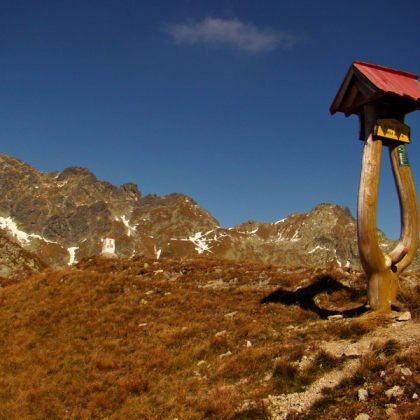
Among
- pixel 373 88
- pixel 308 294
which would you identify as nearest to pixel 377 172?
pixel 373 88

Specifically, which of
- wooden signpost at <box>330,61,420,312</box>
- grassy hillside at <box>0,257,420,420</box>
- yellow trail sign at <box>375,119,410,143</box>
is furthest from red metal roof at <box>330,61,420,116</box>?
grassy hillside at <box>0,257,420,420</box>

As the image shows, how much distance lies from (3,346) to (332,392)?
33.3ft

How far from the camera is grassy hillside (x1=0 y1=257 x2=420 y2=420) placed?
6.07 metres

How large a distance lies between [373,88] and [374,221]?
11.4 feet

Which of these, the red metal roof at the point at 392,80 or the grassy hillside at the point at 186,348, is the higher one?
the red metal roof at the point at 392,80

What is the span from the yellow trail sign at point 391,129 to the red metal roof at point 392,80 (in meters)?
0.72

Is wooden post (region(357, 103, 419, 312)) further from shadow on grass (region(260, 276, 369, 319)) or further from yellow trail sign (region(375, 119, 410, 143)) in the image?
shadow on grass (region(260, 276, 369, 319))

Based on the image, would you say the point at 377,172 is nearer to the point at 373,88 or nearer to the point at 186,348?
the point at 373,88

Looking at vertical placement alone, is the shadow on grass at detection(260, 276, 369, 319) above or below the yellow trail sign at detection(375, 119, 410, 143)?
below

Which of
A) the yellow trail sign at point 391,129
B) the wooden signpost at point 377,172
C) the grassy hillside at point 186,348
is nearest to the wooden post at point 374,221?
the wooden signpost at point 377,172

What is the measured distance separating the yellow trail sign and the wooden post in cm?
15

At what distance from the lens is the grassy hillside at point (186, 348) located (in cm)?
607

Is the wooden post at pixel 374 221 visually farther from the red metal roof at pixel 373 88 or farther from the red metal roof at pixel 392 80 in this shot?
the red metal roof at pixel 392 80

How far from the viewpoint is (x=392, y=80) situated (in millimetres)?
9188
